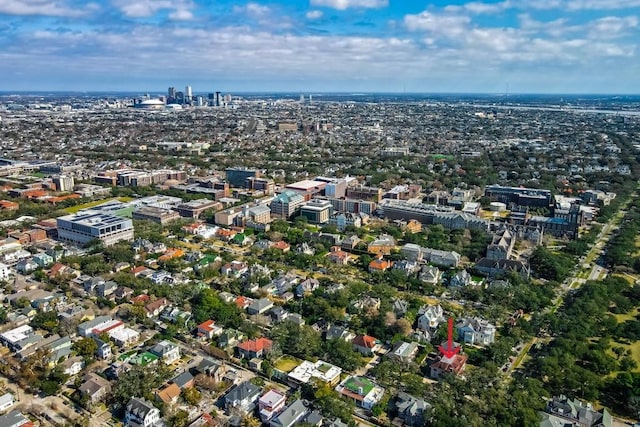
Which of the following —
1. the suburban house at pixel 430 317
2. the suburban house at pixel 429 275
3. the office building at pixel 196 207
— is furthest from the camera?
the office building at pixel 196 207

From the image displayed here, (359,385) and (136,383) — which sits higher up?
(136,383)

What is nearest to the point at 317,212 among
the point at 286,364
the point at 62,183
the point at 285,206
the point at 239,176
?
the point at 285,206

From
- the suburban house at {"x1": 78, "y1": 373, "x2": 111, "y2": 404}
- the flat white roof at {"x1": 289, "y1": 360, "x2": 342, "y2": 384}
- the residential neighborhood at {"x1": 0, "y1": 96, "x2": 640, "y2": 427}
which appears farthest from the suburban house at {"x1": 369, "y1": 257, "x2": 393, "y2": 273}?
the suburban house at {"x1": 78, "y1": 373, "x2": 111, "y2": 404}

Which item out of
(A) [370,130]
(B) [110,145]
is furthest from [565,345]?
(A) [370,130]

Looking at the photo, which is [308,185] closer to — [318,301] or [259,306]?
[259,306]

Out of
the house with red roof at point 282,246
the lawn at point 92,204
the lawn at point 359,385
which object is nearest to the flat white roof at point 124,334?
the lawn at point 359,385

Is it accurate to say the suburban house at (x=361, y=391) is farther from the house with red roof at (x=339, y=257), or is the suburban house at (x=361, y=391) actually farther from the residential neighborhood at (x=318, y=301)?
the house with red roof at (x=339, y=257)

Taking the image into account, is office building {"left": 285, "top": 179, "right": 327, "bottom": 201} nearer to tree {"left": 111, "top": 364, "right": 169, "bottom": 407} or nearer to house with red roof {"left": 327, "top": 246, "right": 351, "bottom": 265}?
house with red roof {"left": 327, "top": 246, "right": 351, "bottom": 265}
